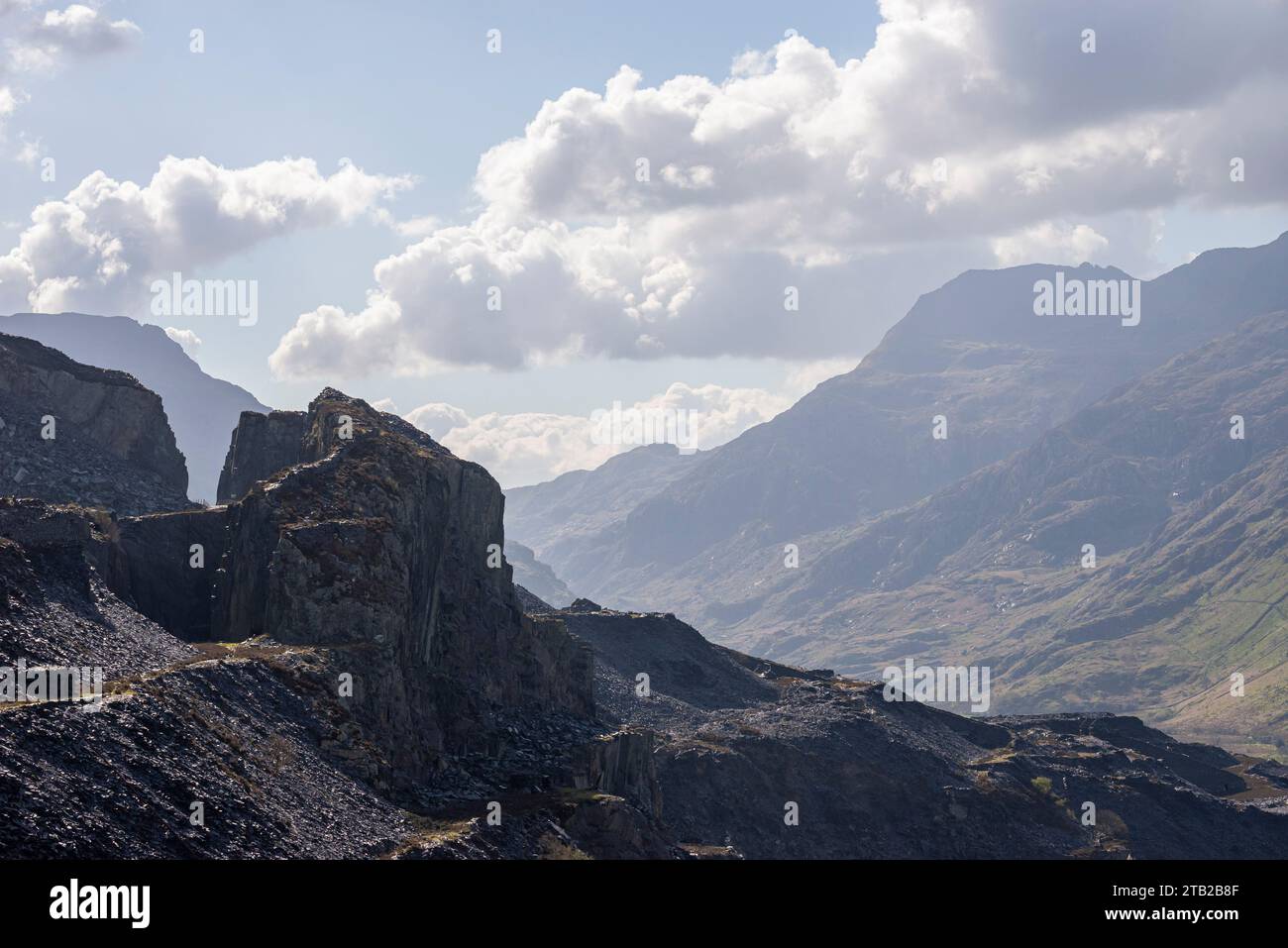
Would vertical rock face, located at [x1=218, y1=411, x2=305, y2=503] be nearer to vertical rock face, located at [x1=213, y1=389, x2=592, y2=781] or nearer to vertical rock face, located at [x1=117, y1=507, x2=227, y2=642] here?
vertical rock face, located at [x1=213, y1=389, x2=592, y2=781]

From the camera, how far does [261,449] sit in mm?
175500

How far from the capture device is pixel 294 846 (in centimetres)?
7919

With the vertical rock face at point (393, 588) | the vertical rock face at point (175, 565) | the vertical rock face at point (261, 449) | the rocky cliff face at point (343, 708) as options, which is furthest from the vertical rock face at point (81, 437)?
the vertical rock face at point (393, 588)

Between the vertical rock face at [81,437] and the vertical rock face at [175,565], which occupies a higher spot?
the vertical rock face at [81,437]

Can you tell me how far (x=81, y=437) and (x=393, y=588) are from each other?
5245cm

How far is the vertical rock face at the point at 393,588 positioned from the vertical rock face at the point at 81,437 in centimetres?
1786

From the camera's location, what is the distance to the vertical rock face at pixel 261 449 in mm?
173250

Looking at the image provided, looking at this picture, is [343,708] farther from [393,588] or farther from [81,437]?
[81,437]

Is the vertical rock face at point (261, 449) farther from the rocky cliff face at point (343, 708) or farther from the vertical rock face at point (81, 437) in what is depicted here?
the vertical rock face at point (81, 437)

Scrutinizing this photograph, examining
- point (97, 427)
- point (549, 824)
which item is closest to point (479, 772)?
point (549, 824)

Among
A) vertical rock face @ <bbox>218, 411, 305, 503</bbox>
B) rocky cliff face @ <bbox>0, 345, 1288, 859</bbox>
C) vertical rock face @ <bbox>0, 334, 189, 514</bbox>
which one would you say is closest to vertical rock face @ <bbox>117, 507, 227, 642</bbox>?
rocky cliff face @ <bbox>0, 345, 1288, 859</bbox>

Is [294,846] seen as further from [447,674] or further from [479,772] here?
[447,674]
